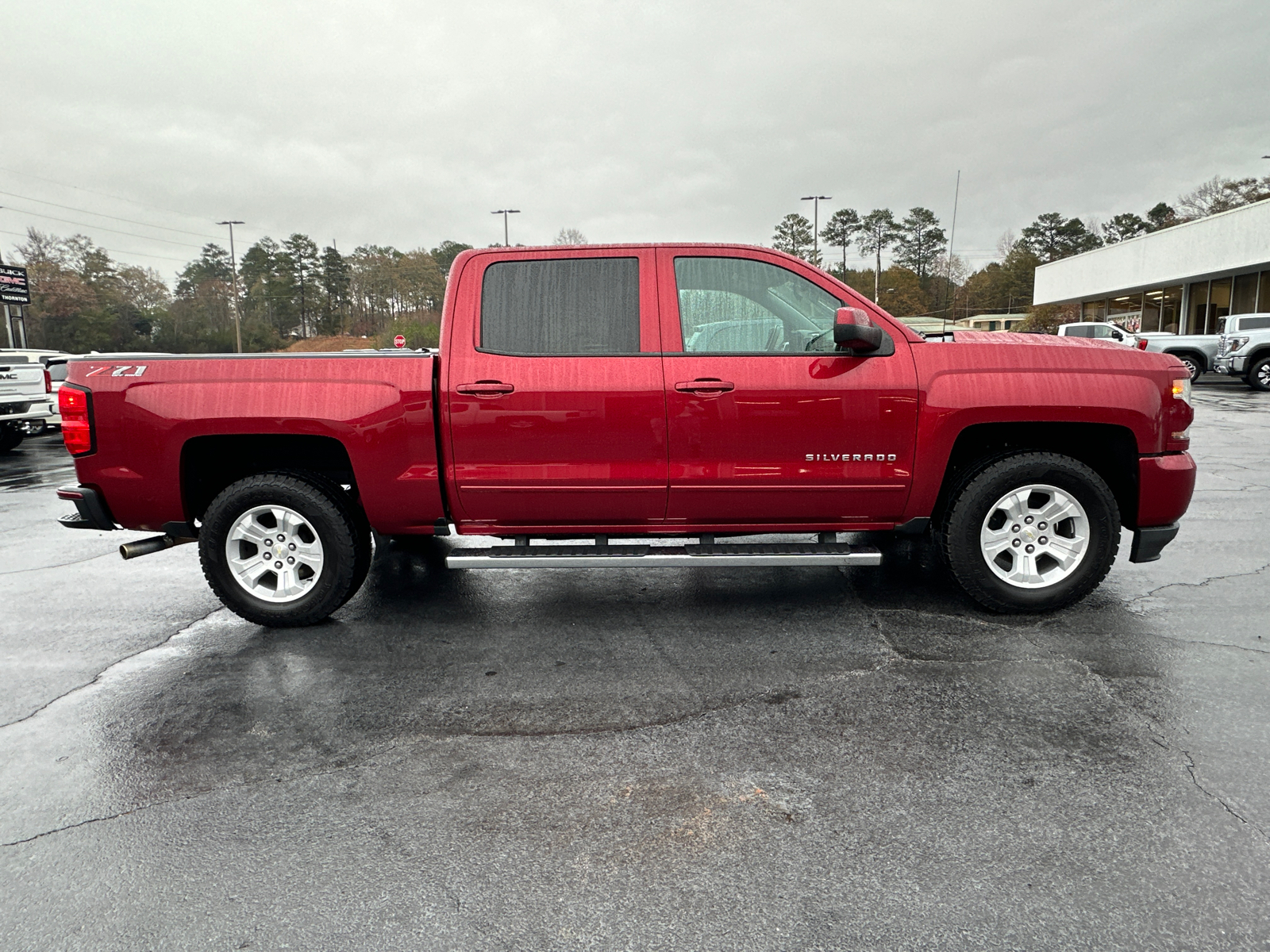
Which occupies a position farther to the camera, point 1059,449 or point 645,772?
point 1059,449

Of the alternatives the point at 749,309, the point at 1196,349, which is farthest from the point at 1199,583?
the point at 1196,349

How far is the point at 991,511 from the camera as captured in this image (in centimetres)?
424

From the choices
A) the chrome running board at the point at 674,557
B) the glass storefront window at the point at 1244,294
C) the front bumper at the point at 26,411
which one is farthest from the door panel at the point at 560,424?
the glass storefront window at the point at 1244,294

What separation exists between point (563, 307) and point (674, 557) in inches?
55.8

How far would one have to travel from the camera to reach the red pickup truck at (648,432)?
162 inches

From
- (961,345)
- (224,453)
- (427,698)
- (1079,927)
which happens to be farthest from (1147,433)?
(224,453)

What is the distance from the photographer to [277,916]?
6.99 feet

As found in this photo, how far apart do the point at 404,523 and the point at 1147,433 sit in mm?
3875

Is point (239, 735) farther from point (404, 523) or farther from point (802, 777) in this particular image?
point (802, 777)

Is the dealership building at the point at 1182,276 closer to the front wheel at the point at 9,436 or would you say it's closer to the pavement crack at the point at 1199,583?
the pavement crack at the point at 1199,583

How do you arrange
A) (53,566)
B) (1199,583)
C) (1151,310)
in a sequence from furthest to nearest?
(1151,310) → (53,566) → (1199,583)

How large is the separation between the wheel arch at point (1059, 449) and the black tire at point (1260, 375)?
2120 cm

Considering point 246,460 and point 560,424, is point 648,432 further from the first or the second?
point 246,460

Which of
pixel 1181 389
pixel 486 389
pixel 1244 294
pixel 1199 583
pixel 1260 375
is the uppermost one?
pixel 1244 294
